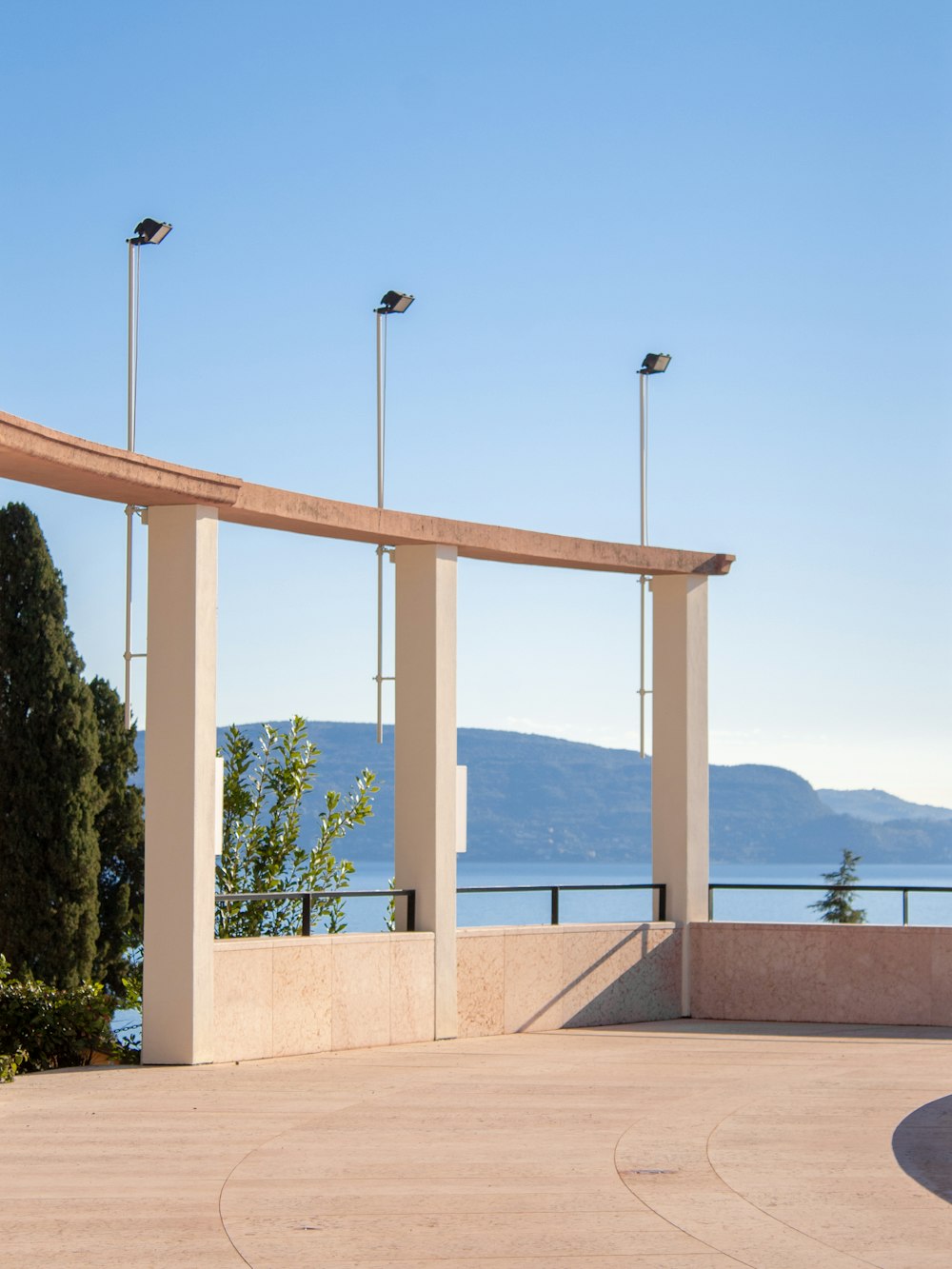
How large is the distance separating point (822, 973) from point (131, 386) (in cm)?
750

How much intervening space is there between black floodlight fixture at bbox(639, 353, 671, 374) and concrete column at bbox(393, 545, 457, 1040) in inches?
130

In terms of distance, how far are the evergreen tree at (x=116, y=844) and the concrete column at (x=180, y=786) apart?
35.5ft

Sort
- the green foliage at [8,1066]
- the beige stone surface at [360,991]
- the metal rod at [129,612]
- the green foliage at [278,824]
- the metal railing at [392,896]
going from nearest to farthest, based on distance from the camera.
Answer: the green foliage at [8,1066] < the metal rod at [129,612] < the metal railing at [392,896] < the beige stone surface at [360,991] < the green foliage at [278,824]

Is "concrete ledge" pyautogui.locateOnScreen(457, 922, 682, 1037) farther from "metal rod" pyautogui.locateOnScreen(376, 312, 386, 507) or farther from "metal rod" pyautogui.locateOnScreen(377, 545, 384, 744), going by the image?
"metal rod" pyautogui.locateOnScreen(376, 312, 386, 507)

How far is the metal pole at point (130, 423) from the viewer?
11.5 m

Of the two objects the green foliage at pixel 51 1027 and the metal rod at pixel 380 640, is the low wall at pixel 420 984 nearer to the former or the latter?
the green foliage at pixel 51 1027

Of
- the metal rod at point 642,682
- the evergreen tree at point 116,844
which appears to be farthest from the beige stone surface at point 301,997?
the evergreen tree at point 116,844

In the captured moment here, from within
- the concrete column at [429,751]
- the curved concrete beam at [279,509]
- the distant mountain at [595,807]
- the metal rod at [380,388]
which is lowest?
the distant mountain at [595,807]

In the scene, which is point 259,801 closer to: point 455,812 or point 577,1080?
point 455,812

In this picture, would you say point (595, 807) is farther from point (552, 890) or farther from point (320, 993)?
point (320, 993)

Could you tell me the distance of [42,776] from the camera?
21.4 meters

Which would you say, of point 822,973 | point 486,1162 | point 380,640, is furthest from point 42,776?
point 486,1162

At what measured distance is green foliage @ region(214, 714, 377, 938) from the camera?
54.3 feet

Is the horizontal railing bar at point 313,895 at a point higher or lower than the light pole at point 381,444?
lower
